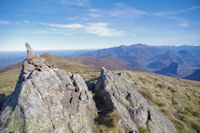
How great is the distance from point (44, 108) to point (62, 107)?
6.25 ft

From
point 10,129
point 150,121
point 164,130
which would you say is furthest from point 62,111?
point 164,130

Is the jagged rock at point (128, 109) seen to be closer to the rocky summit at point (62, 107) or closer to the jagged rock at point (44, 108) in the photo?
the rocky summit at point (62, 107)

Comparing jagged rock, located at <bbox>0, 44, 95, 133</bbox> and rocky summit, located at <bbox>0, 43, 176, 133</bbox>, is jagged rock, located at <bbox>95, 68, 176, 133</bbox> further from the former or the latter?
jagged rock, located at <bbox>0, 44, 95, 133</bbox>

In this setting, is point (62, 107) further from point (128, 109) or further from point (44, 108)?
point (128, 109)

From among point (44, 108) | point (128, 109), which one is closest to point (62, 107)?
point (44, 108)

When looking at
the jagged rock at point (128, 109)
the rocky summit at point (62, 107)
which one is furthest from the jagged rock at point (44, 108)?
the jagged rock at point (128, 109)

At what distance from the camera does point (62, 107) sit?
1214cm

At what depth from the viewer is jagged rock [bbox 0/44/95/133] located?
31.3ft

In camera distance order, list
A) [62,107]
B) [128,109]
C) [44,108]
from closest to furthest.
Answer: [44,108]
[62,107]
[128,109]

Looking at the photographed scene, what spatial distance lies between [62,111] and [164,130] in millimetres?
15292

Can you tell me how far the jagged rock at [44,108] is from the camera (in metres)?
9.54

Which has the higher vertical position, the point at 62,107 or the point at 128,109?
the point at 62,107

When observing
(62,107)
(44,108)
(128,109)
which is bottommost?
(128,109)

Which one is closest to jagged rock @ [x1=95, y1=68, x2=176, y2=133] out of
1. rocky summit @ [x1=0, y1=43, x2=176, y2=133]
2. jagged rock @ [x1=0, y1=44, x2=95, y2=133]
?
rocky summit @ [x1=0, y1=43, x2=176, y2=133]
